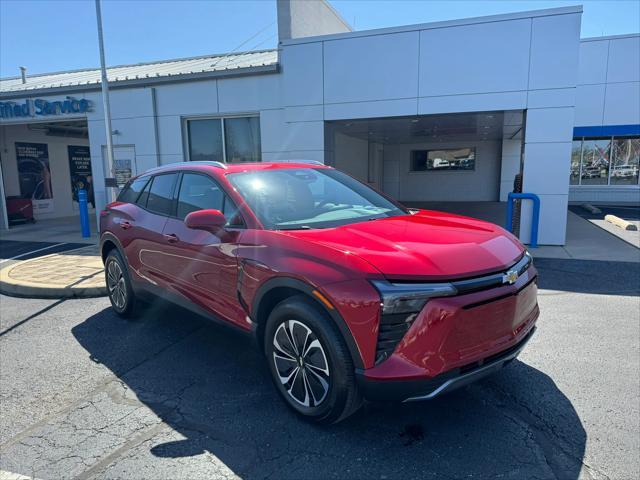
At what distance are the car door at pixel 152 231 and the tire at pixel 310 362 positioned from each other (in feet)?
5.62

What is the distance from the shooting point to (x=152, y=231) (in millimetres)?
4473

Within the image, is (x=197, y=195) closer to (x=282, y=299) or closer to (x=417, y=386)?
(x=282, y=299)

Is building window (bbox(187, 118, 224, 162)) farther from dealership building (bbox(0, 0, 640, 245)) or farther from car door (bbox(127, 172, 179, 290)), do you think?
car door (bbox(127, 172, 179, 290))

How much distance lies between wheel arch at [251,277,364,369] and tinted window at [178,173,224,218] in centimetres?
95

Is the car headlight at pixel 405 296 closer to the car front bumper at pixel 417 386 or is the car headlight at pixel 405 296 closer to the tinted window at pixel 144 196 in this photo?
the car front bumper at pixel 417 386

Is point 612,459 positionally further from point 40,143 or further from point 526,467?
point 40,143

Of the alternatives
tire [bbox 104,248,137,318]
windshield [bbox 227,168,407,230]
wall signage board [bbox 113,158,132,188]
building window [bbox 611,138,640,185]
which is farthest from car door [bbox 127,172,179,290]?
building window [bbox 611,138,640,185]

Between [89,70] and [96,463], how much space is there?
18016 mm

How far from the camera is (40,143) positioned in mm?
16281

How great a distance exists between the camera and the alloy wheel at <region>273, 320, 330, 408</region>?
286cm

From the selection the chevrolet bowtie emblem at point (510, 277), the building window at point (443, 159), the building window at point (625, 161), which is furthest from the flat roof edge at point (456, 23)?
the building window at point (443, 159)

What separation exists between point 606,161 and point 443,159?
22.4 ft

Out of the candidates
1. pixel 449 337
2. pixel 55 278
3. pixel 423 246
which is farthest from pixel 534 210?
pixel 55 278

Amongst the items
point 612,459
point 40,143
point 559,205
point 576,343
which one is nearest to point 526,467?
point 612,459
